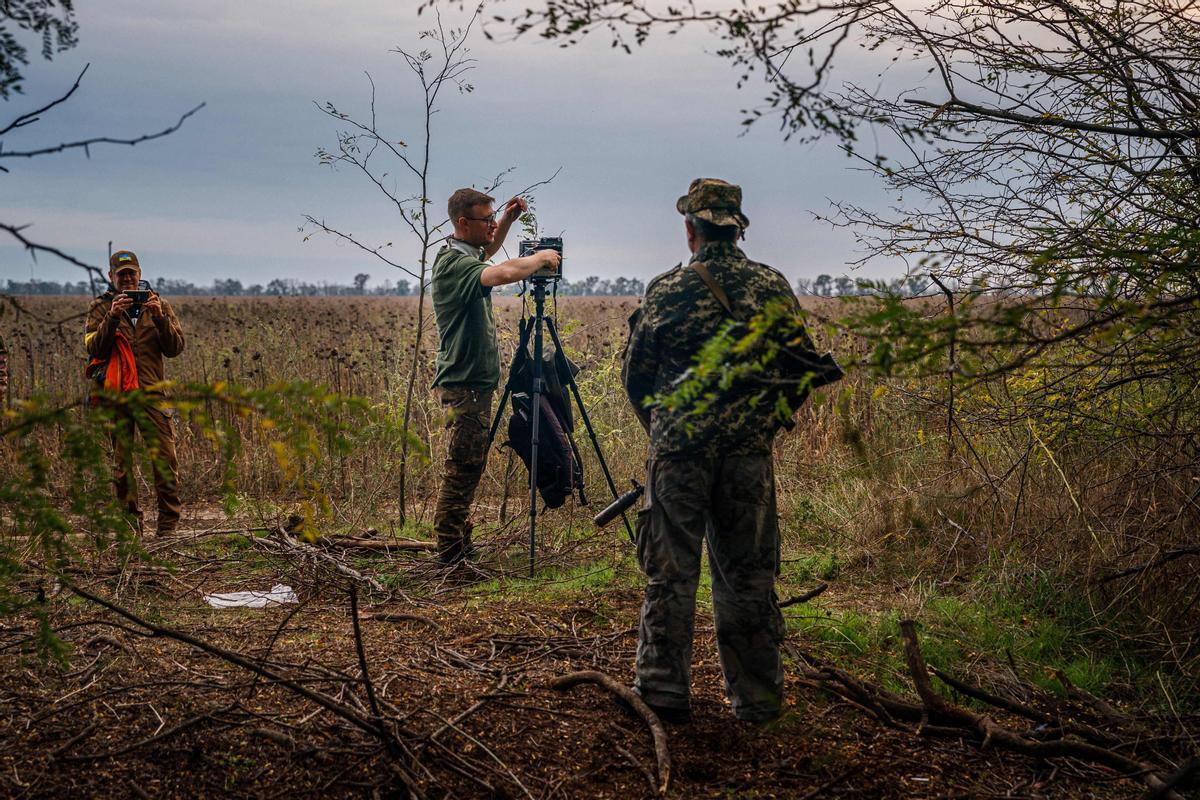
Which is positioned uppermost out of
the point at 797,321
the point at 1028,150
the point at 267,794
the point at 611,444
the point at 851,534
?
the point at 1028,150

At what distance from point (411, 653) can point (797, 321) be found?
2.92m

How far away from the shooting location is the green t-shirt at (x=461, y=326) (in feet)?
19.0

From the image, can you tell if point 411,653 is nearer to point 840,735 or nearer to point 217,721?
point 217,721

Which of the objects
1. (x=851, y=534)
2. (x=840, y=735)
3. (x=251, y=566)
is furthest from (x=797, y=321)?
(x=251, y=566)

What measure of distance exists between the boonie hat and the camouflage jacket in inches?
193

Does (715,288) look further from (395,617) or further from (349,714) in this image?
(395,617)

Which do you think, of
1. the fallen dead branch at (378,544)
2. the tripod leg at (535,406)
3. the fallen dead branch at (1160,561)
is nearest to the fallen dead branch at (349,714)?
the tripod leg at (535,406)

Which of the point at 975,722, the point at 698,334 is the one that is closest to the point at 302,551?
the point at 698,334

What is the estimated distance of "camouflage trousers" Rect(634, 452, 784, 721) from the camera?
11.7 feet

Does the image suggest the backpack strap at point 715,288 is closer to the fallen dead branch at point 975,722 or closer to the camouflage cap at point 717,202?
the camouflage cap at point 717,202

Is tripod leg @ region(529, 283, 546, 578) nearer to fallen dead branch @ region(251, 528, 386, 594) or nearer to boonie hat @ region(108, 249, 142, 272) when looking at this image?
fallen dead branch @ region(251, 528, 386, 594)

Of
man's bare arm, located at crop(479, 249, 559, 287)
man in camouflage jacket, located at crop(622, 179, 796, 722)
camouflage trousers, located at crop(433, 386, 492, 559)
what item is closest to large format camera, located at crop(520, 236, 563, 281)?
man's bare arm, located at crop(479, 249, 559, 287)

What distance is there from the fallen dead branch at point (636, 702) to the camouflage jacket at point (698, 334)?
99cm

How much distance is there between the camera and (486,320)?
587 cm
